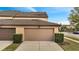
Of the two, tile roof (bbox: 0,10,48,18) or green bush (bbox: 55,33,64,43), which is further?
green bush (bbox: 55,33,64,43)

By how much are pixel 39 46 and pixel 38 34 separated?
1.53 ft

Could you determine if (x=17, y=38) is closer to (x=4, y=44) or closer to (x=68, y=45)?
(x=4, y=44)

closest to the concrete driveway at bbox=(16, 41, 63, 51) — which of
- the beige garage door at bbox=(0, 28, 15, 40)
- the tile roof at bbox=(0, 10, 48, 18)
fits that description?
the beige garage door at bbox=(0, 28, 15, 40)

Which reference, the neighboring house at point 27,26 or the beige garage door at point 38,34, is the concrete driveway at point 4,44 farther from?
the beige garage door at point 38,34

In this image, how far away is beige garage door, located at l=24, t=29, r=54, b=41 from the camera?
6352 millimetres

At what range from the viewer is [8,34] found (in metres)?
6.40

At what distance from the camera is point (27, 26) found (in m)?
6.48

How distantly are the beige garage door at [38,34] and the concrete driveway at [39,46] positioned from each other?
5.7 inches

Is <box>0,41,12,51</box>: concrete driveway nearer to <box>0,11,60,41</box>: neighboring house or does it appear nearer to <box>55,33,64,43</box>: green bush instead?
<box>0,11,60,41</box>: neighboring house

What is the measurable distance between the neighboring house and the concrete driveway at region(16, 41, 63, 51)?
0.15 metres

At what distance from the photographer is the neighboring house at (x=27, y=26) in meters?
6.16

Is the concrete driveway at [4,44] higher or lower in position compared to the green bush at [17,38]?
lower

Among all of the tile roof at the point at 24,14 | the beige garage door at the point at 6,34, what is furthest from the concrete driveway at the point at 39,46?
the tile roof at the point at 24,14
